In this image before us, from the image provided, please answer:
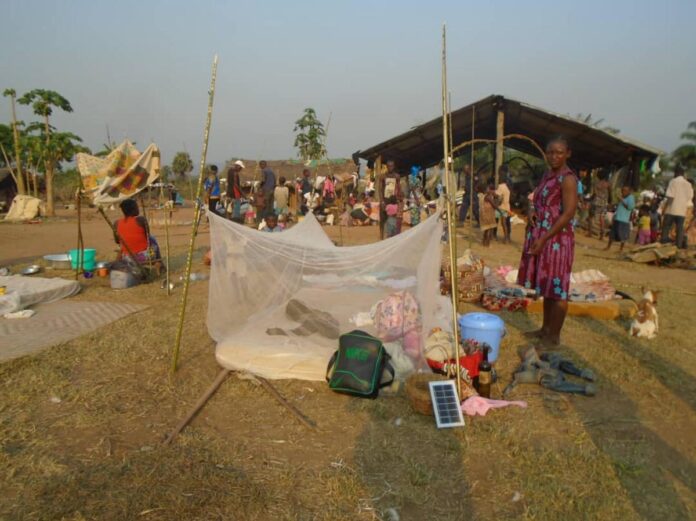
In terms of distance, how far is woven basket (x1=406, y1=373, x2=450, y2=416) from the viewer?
2.82 metres

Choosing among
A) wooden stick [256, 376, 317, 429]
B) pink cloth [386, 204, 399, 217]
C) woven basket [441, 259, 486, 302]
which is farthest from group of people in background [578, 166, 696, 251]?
wooden stick [256, 376, 317, 429]

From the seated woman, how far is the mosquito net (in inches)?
102

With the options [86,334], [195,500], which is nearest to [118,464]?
[195,500]

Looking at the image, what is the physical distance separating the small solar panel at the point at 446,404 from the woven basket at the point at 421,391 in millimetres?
51

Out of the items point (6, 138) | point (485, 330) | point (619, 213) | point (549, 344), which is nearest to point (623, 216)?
point (619, 213)

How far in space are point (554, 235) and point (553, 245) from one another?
98 mm

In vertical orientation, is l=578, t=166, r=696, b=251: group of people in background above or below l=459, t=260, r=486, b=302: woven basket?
above

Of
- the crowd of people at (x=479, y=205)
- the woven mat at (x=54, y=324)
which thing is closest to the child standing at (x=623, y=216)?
the crowd of people at (x=479, y=205)

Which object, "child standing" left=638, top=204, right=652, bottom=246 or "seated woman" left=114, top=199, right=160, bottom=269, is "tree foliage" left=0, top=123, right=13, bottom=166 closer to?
"seated woman" left=114, top=199, right=160, bottom=269

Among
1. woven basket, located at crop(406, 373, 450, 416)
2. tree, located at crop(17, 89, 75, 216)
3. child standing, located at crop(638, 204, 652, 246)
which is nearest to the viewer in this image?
woven basket, located at crop(406, 373, 450, 416)

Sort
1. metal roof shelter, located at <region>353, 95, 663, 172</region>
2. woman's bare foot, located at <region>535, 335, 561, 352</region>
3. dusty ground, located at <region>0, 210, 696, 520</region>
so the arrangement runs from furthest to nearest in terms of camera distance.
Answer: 1. metal roof shelter, located at <region>353, 95, 663, 172</region>
2. woman's bare foot, located at <region>535, 335, 561, 352</region>
3. dusty ground, located at <region>0, 210, 696, 520</region>

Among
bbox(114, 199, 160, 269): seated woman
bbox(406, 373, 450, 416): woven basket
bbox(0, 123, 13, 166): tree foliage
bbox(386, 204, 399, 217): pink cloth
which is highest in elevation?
→ bbox(0, 123, 13, 166): tree foliage

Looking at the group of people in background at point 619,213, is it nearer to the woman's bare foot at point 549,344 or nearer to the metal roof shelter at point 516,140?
the metal roof shelter at point 516,140

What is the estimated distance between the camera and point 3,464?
2.31 metres
